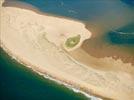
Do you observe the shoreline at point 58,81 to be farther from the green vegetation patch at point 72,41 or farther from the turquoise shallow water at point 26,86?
the green vegetation patch at point 72,41

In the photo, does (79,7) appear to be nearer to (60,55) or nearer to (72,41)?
(72,41)

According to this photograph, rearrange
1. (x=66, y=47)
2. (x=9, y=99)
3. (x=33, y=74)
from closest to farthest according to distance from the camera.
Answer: (x=9, y=99), (x=33, y=74), (x=66, y=47)

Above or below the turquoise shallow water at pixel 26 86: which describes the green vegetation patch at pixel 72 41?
above

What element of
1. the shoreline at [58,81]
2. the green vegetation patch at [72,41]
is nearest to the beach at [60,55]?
the shoreline at [58,81]

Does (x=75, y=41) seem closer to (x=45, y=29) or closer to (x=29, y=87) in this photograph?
(x=45, y=29)

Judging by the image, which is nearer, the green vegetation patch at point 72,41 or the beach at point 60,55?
the beach at point 60,55

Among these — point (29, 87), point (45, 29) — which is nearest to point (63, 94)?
point (29, 87)
